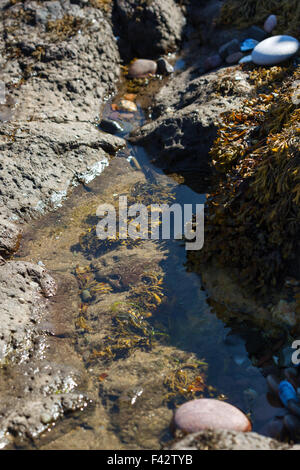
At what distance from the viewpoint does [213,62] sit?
6.45 m

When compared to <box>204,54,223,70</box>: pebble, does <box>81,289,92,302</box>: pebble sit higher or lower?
lower

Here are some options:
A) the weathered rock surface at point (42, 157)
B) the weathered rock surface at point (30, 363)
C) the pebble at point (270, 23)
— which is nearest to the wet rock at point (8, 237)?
the weathered rock surface at point (42, 157)

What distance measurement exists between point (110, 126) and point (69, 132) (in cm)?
73

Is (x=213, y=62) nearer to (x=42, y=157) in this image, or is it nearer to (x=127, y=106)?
(x=127, y=106)

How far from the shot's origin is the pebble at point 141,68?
22.9ft

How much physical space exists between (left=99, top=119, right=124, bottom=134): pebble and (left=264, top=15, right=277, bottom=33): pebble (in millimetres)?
2644

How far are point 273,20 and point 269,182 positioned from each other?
3623mm

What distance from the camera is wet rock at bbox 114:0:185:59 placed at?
7000mm

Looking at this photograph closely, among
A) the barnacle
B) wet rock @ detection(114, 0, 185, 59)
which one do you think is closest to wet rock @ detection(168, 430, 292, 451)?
the barnacle

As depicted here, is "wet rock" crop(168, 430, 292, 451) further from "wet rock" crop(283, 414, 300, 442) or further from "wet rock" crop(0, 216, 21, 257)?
"wet rock" crop(0, 216, 21, 257)

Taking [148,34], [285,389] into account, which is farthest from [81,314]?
[148,34]

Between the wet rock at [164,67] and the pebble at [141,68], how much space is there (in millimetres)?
83

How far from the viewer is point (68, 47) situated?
6.38m
